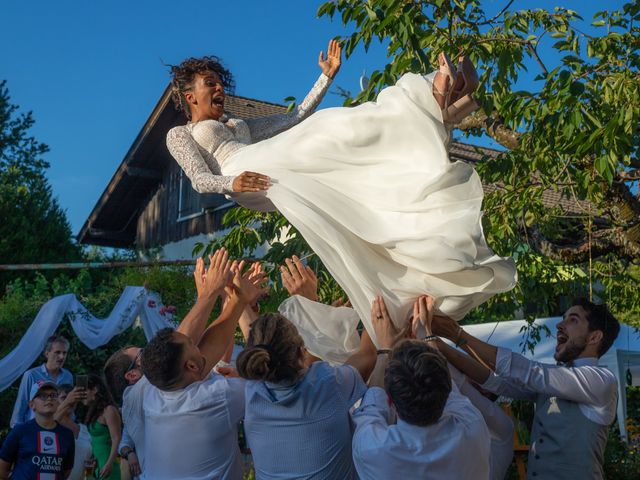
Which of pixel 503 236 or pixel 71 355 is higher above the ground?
pixel 503 236

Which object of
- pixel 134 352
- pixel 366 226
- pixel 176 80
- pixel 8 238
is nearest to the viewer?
pixel 366 226

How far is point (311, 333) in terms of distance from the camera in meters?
3.46

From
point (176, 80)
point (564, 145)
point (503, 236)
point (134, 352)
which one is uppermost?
point (176, 80)

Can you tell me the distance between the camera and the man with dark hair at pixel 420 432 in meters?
2.63

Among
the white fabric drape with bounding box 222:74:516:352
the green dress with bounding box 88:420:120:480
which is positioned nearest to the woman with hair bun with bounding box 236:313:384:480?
the white fabric drape with bounding box 222:74:516:352

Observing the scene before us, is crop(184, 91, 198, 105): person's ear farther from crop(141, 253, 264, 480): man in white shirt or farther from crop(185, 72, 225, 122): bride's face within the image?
crop(141, 253, 264, 480): man in white shirt

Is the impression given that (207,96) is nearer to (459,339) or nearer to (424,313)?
(424,313)

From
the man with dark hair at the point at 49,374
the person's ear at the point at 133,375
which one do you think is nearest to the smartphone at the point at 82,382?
the person's ear at the point at 133,375

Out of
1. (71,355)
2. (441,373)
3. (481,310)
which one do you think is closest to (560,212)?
(481,310)

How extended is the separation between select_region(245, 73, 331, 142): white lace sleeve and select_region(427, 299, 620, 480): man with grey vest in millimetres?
1385

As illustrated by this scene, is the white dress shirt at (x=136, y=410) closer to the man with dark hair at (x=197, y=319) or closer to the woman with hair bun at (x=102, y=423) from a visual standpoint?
the man with dark hair at (x=197, y=319)

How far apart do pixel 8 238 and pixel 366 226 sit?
18.7 metres

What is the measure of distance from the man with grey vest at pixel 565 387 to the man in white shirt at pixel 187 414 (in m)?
0.84

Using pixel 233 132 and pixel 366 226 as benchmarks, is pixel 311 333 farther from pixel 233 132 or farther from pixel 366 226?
pixel 233 132
